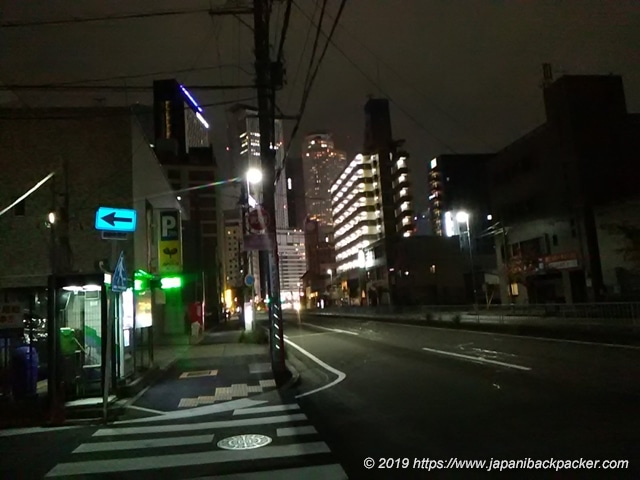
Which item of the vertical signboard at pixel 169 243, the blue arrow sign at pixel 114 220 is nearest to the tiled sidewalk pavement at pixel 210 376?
the vertical signboard at pixel 169 243

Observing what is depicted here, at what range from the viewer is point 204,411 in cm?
1082

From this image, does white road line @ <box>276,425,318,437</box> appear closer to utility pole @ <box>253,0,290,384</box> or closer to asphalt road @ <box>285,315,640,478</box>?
asphalt road @ <box>285,315,640,478</box>

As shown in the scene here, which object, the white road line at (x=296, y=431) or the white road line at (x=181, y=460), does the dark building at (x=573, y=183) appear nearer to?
the white road line at (x=296, y=431)

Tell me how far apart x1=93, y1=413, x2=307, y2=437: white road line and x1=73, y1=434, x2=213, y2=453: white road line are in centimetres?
64

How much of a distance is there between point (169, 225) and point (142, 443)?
1750cm

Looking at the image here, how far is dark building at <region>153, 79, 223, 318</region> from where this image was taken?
13.9m

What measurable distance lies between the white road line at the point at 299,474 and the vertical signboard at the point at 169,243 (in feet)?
60.9

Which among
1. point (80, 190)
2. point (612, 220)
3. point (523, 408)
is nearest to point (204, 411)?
point (523, 408)

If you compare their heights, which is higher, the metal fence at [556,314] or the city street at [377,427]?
the metal fence at [556,314]

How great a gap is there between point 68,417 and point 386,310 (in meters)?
52.7

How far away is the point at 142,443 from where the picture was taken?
8.28m

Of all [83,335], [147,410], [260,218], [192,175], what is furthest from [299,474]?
[192,175]

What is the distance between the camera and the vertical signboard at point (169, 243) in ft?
79.0

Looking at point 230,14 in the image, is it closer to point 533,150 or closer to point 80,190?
point 80,190
